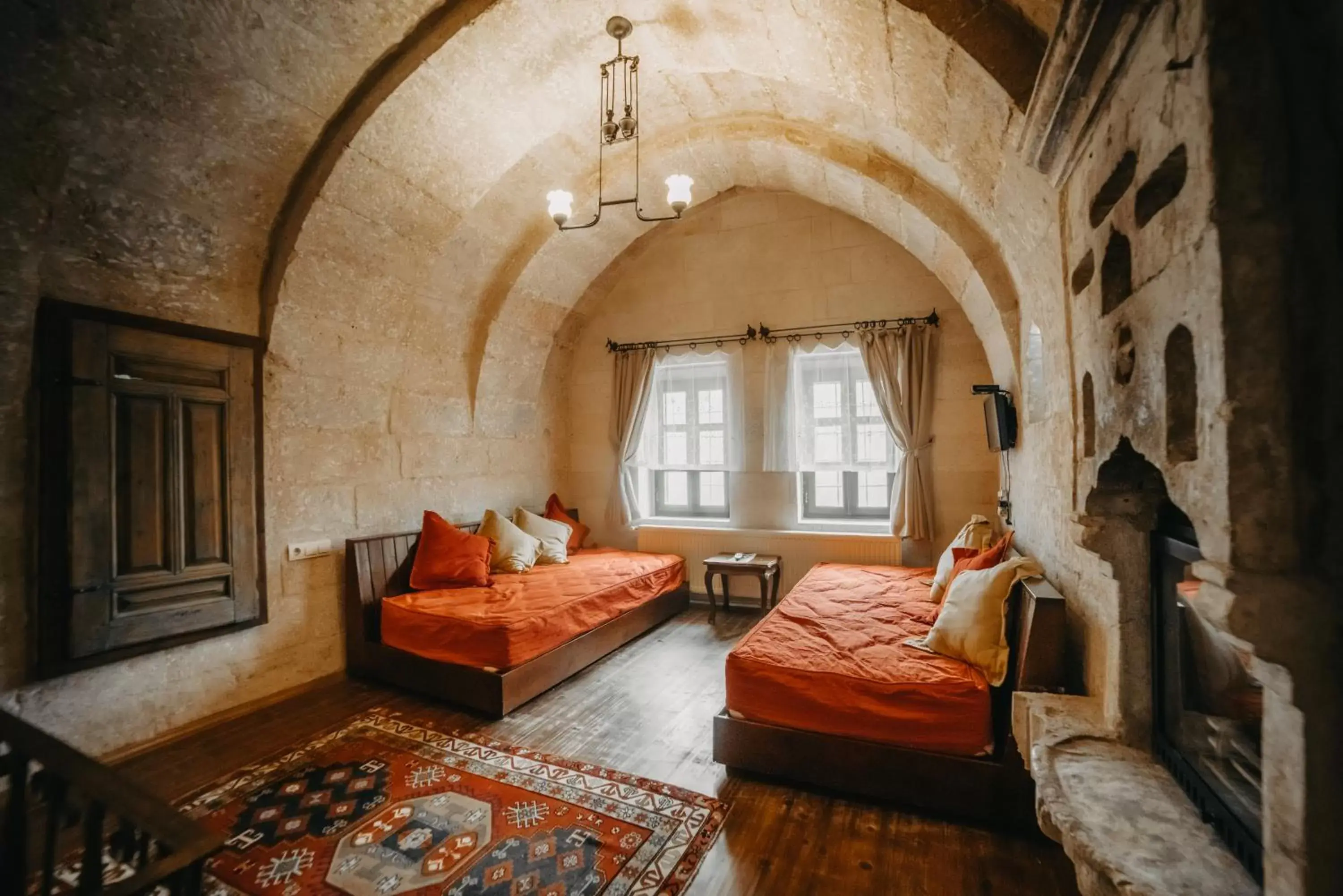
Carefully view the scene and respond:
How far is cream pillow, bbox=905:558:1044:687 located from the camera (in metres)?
2.26

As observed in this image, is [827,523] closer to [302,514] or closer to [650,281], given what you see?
[650,281]

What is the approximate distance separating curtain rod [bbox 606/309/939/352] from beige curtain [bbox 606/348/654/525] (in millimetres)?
89

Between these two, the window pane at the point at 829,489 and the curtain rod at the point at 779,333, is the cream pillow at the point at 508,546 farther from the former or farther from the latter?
the window pane at the point at 829,489

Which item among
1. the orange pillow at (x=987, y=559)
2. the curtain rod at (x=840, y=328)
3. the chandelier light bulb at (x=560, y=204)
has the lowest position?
the orange pillow at (x=987, y=559)

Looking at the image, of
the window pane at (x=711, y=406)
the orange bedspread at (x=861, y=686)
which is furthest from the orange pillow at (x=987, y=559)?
the window pane at (x=711, y=406)

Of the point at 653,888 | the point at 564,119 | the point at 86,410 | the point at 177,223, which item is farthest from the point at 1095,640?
the point at 177,223

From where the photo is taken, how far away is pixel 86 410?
248cm

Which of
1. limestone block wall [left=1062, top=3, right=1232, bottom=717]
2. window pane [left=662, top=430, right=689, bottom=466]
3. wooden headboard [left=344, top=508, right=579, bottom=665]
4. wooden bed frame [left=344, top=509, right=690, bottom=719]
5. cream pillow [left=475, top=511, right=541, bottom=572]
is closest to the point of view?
limestone block wall [left=1062, top=3, right=1232, bottom=717]

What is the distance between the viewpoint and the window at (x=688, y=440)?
5270 mm

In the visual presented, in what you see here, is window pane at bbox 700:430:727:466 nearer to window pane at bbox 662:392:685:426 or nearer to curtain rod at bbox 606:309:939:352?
window pane at bbox 662:392:685:426

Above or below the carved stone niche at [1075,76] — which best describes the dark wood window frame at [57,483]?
below

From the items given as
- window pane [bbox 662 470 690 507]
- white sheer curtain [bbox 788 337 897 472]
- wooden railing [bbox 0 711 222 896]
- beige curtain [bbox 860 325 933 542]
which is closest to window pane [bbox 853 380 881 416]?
white sheer curtain [bbox 788 337 897 472]

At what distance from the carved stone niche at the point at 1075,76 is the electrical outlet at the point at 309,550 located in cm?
398

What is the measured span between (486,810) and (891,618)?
7.01ft
